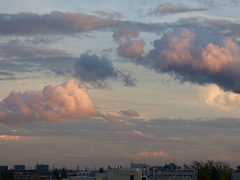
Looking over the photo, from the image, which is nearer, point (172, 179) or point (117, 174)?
point (117, 174)

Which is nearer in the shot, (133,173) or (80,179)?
(80,179)

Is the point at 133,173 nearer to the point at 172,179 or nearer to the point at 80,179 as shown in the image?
the point at 80,179

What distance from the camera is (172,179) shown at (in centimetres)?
18100

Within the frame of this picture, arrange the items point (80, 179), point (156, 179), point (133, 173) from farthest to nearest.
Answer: point (156, 179)
point (133, 173)
point (80, 179)

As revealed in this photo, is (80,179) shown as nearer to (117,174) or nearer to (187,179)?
(117,174)

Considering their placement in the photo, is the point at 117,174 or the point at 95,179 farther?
the point at 117,174

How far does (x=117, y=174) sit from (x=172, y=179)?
49622 mm

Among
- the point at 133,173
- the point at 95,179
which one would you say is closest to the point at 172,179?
the point at 133,173

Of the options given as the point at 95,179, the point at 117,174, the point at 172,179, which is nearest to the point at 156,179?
the point at 172,179

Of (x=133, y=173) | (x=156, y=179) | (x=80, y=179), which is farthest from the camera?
(x=156, y=179)

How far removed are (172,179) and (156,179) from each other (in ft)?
18.4

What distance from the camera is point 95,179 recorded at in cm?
12025

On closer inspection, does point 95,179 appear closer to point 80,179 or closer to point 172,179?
point 80,179

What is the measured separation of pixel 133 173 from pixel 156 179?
154 feet
